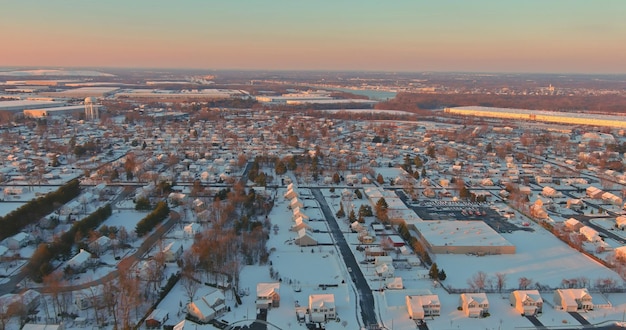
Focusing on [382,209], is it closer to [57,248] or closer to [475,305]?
[475,305]

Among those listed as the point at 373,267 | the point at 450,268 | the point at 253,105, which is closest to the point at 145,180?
the point at 373,267

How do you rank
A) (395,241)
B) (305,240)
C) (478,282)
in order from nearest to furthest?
(478,282) → (305,240) → (395,241)

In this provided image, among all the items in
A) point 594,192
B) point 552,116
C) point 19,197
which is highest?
point 552,116

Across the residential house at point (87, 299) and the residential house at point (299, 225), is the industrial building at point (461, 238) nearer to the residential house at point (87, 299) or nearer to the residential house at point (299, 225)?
the residential house at point (299, 225)

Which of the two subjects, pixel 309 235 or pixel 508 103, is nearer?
pixel 309 235

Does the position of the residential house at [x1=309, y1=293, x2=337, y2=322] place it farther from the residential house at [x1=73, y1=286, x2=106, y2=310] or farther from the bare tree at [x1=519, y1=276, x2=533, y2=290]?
the bare tree at [x1=519, y1=276, x2=533, y2=290]

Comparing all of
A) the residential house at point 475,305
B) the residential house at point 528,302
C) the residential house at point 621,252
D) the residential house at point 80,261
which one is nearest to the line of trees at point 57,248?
the residential house at point 80,261

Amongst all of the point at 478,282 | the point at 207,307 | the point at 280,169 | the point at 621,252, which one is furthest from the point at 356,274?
the point at 280,169
